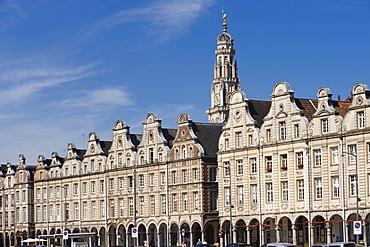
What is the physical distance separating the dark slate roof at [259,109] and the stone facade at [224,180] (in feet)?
0.46

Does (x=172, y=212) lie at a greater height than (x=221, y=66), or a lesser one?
lesser

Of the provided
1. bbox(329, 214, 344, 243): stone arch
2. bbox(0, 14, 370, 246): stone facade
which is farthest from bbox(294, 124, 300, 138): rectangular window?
bbox(329, 214, 344, 243): stone arch

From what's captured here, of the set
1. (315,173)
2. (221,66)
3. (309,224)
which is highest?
(221,66)

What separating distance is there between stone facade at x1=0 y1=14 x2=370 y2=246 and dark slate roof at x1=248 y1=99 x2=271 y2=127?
0.14 m

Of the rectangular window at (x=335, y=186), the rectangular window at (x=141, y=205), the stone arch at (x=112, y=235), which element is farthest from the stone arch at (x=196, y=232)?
the rectangular window at (x=335, y=186)

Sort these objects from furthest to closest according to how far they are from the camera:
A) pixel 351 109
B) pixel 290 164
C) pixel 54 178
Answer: pixel 54 178 < pixel 290 164 < pixel 351 109

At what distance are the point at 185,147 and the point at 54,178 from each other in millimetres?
32002

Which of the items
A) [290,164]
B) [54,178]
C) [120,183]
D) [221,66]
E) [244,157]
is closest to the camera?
[290,164]

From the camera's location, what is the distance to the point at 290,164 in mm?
77312

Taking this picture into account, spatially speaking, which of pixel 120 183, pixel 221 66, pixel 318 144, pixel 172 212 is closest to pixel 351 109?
pixel 318 144

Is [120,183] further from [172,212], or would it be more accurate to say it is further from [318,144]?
[318,144]

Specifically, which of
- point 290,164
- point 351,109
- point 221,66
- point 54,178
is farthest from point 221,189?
point 221,66

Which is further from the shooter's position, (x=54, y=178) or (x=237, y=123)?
(x=54, y=178)

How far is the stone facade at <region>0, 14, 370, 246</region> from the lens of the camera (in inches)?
2869
